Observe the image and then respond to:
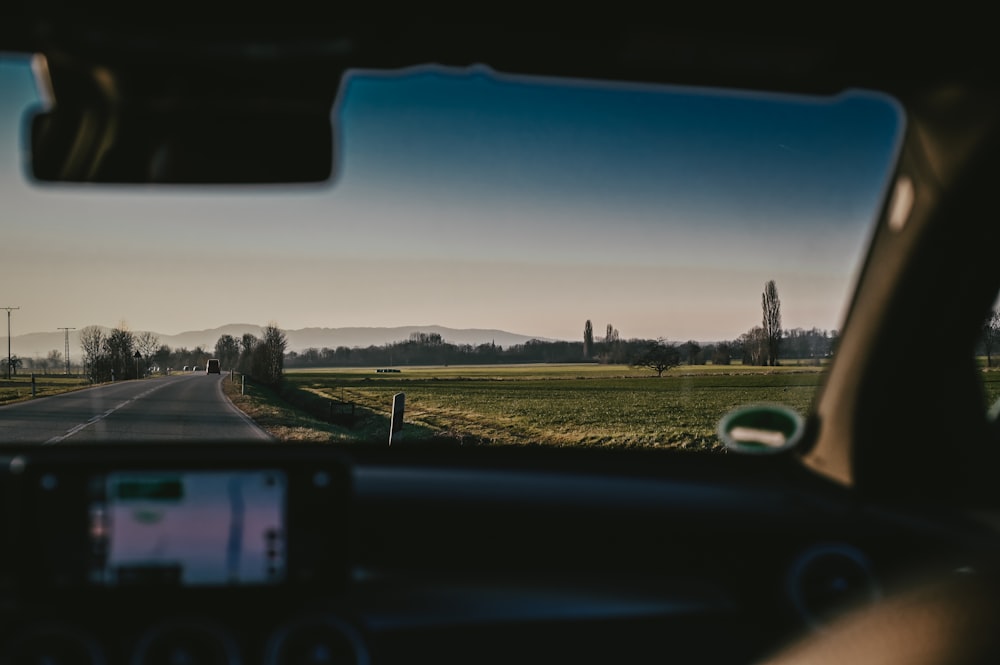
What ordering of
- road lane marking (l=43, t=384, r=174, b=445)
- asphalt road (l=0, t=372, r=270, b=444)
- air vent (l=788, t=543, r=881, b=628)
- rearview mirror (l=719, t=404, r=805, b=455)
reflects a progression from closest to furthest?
air vent (l=788, t=543, r=881, b=628), rearview mirror (l=719, t=404, r=805, b=455), road lane marking (l=43, t=384, r=174, b=445), asphalt road (l=0, t=372, r=270, b=444)

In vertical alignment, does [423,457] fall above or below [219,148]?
below

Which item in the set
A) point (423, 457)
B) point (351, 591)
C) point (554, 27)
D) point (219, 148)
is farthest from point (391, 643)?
point (554, 27)

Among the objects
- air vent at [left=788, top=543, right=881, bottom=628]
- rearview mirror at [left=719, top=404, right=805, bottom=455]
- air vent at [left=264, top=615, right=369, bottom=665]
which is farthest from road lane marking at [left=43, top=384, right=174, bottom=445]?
air vent at [left=788, top=543, right=881, bottom=628]

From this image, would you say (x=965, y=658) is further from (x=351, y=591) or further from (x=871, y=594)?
(x=351, y=591)

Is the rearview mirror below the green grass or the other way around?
below

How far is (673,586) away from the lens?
2883mm

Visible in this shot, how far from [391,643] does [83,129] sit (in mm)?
1680

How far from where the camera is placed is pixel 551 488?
11.4ft

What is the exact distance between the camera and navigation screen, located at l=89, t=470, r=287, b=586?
2426 millimetres

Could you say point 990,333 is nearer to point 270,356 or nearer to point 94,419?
point 270,356

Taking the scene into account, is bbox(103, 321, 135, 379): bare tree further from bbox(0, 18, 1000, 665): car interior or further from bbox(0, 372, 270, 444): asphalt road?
bbox(0, 18, 1000, 665): car interior

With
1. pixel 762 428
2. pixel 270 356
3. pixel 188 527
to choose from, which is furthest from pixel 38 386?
pixel 762 428

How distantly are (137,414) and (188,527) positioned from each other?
2701 millimetres

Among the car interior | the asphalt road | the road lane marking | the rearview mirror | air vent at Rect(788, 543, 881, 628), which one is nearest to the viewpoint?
the car interior
